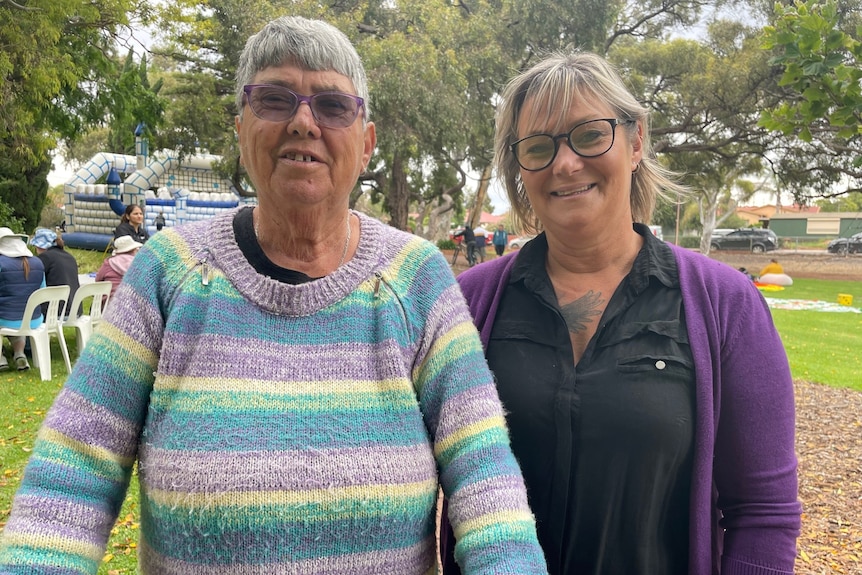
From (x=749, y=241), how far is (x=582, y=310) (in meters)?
36.6

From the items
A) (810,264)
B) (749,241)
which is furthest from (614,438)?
(749,241)

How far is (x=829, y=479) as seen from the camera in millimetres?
5195

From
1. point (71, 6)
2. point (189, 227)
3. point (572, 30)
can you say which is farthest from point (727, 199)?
point (189, 227)

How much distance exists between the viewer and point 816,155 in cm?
1691

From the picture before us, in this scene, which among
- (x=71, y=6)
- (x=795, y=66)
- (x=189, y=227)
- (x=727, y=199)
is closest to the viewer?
(x=189, y=227)

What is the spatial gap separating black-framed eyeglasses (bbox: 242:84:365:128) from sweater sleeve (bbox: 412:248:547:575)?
45cm

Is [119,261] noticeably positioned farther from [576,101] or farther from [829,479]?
[829,479]

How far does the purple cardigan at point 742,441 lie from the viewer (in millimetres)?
1680

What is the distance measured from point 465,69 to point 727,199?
3958cm

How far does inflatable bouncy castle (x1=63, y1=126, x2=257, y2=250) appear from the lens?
18719mm

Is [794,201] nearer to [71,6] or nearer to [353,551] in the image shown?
[71,6]

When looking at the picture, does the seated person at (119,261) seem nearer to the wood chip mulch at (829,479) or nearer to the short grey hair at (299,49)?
the short grey hair at (299,49)

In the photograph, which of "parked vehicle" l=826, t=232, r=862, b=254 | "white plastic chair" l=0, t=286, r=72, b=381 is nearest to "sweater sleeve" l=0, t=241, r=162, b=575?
"white plastic chair" l=0, t=286, r=72, b=381

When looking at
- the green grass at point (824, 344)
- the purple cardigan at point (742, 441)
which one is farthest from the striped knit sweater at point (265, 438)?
the green grass at point (824, 344)
